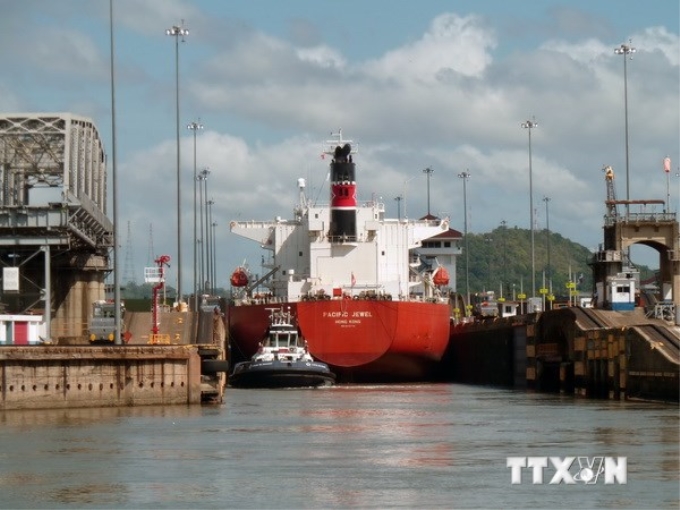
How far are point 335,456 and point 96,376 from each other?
18099 millimetres

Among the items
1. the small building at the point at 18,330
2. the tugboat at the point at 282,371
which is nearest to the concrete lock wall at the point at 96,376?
the small building at the point at 18,330

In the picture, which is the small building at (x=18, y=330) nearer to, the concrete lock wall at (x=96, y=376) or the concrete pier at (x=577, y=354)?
the concrete lock wall at (x=96, y=376)

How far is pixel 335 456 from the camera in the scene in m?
41.3

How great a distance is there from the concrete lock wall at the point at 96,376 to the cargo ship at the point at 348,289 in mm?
28911

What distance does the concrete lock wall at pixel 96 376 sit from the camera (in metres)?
55.8

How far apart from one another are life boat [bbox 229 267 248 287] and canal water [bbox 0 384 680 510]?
38.8 meters

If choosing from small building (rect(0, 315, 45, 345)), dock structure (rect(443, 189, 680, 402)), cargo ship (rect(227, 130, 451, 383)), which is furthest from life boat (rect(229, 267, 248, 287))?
small building (rect(0, 315, 45, 345))

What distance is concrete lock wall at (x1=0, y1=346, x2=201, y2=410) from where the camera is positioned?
55.8 meters

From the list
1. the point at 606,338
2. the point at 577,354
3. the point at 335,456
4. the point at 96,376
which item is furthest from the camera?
the point at 577,354

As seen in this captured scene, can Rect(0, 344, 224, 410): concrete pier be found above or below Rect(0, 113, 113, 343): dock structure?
below

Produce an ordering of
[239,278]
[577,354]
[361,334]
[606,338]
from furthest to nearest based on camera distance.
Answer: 1. [239,278]
2. [361,334]
3. [577,354]
4. [606,338]

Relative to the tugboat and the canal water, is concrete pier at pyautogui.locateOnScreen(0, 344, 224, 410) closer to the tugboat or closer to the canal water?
the canal water

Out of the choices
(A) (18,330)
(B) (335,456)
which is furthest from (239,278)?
(B) (335,456)

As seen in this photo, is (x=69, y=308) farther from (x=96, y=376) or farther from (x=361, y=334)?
(x=96, y=376)
